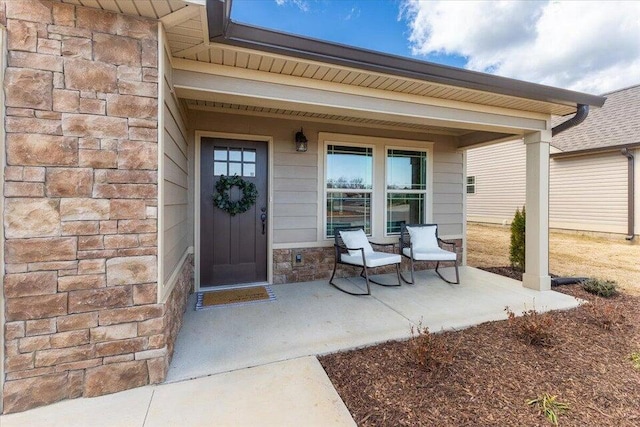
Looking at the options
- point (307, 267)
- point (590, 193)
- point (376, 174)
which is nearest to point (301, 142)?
point (376, 174)

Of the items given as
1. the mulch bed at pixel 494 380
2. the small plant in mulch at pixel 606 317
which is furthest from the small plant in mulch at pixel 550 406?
the small plant in mulch at pixel 606 317

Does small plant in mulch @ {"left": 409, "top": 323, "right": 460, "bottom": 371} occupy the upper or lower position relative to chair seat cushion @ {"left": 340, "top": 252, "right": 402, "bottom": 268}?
lower

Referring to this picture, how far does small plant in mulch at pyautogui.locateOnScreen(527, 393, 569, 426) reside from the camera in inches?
66.2

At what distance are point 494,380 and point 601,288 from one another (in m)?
3.22

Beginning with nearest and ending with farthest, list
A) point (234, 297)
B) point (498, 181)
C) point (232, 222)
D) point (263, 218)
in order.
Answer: point (234, 297), point (232, 222), point (263, 218), point (498, 181)

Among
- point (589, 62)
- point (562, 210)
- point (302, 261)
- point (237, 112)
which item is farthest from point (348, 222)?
point (589, 62)

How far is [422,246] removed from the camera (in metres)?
4.55

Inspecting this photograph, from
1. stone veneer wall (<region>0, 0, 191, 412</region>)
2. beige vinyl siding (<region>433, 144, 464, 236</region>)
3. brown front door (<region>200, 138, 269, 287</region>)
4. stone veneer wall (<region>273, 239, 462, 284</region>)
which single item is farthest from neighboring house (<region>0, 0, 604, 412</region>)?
beige vinyl siding (<region>433, 144, 464, 236</region>)

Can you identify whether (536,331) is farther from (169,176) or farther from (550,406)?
(169,176)

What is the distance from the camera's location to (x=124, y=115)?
1.88 meters

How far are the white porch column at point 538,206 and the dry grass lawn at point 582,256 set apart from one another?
4.69ft

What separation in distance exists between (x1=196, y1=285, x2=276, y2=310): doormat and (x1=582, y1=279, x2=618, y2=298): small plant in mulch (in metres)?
4.29

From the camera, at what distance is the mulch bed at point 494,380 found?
66.7 inches

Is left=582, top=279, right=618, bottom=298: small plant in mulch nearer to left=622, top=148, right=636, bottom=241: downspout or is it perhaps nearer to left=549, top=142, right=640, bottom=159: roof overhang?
left=622, top=148, right=636, bottom=241: downspout
